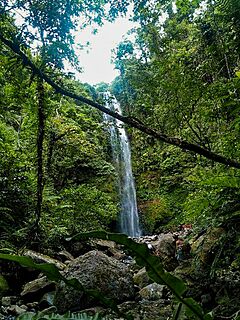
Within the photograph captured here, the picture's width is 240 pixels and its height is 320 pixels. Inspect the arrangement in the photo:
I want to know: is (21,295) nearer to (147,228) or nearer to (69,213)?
(69,213)

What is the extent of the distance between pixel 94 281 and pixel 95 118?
6127 mm

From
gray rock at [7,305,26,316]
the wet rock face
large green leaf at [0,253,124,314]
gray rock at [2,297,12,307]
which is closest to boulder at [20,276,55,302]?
gray rock at [2,297,12,307]

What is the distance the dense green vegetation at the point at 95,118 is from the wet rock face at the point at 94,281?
1190mm

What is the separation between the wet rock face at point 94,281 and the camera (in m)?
3.89

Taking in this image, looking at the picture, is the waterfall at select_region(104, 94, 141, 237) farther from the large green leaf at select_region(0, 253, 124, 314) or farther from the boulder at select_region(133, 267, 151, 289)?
the large green leaf at select_region(0, 253, 124, 314)

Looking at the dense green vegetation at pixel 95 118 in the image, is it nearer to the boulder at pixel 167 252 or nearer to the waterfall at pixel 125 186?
the waterfall at pixel 125 186

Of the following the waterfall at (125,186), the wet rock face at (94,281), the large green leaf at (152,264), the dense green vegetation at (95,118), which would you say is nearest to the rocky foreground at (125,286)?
the wet rock face at (94,281)

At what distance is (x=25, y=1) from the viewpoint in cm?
327

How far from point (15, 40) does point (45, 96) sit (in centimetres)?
200

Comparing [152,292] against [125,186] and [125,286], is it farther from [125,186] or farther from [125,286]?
[125,186]

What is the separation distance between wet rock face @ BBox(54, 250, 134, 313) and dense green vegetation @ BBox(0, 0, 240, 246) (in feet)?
3.90

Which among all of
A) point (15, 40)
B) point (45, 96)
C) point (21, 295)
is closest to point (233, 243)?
point (15, 40)

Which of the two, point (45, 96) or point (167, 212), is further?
point (167, 212)

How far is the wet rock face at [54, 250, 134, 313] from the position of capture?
12.8ft
